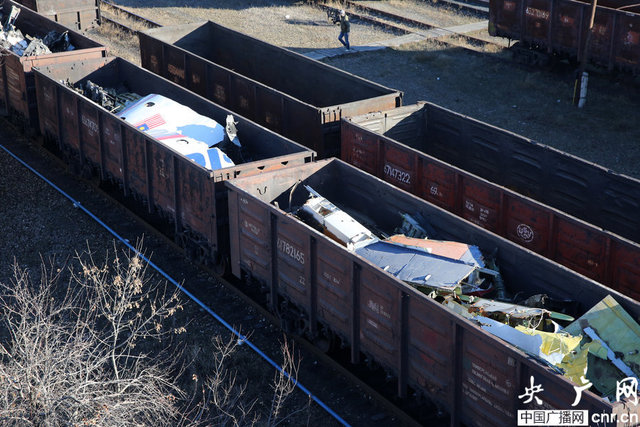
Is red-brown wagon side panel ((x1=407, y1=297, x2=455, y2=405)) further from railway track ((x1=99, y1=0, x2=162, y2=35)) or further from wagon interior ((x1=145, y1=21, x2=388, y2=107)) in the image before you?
railway track ((x1=99, y1=0, x2=162, y2=35))

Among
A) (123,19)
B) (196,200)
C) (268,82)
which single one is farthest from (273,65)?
(123,19)

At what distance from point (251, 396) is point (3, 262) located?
670cm

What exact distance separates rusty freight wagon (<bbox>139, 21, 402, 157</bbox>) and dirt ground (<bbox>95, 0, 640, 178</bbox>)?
228 inches

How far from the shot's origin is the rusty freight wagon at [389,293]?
9.45 metres

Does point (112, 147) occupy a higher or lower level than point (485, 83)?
higher

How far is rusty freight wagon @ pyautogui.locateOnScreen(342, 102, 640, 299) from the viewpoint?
492 inches

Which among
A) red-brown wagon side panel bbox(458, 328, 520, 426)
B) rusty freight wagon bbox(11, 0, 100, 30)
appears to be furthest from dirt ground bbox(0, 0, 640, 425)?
red-brown wagon side panel bbox(458, 328, 520, 426)

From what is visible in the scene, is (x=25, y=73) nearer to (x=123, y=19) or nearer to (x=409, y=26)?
(x=123, y=19)

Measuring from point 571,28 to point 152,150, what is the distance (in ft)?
58.1

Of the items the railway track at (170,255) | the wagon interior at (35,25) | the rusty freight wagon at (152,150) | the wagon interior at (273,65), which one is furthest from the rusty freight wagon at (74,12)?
the rusty freight wagon at (152,150)

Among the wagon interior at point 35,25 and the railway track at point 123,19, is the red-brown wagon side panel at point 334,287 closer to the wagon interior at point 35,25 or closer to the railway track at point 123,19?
the wagon interior at point 35,25

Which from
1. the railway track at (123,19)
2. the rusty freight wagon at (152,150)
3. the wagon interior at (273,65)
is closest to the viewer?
the rusty freight wagon at (152,150)

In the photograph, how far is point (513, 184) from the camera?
15.9 metres

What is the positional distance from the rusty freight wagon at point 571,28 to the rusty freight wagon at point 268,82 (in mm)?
11043
